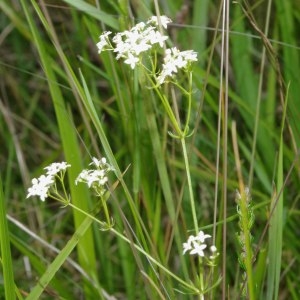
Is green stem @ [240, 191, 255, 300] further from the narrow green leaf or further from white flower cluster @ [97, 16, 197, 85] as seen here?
the narrow green leaf

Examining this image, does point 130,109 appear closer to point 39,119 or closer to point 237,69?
point 237,69

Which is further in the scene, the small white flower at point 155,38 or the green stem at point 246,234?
the small white flower at point 155,38

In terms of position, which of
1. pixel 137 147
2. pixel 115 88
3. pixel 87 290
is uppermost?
pixel 115 88

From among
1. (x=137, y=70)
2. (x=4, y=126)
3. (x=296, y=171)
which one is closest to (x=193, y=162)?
(x=296, y=171)

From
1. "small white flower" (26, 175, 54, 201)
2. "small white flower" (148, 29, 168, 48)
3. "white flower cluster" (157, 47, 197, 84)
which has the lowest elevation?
"small white flower" (26, 175, 54, 201)

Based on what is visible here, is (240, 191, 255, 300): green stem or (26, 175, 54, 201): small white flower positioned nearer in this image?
(240, 191, 255, 300): green stem

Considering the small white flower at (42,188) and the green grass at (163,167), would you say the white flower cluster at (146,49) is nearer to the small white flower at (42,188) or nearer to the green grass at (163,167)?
the green grass at (163,167)

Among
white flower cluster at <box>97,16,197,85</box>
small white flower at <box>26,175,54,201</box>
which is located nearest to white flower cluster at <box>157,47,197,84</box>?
white flower cluster at <box>97,16,197,85</box>

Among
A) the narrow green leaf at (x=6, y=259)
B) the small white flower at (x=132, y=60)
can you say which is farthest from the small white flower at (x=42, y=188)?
the small white flower at (x=132, y=60)
